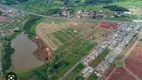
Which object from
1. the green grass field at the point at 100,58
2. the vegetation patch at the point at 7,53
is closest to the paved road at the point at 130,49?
the green grass field at the point at 100,58

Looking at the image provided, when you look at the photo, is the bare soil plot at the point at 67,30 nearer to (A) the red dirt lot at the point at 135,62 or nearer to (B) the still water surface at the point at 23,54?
(B) the still water surface at the point at 23,54

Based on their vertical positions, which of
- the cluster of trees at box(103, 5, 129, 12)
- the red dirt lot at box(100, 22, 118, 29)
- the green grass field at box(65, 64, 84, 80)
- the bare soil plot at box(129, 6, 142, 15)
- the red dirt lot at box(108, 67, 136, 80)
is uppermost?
the cluster of trees at box(103, 5, 129, 12)

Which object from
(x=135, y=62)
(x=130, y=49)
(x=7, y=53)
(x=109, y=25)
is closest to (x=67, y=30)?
(x=109, y=25)

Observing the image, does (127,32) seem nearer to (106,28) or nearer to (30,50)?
(106,28)

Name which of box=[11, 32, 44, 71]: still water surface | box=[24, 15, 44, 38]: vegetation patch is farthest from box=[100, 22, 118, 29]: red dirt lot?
box=[11, 32, 44, 71]: still water surface

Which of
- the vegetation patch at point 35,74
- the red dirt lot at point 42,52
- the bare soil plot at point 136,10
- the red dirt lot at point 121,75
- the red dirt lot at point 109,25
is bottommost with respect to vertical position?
the red dirt lot at point 121,75

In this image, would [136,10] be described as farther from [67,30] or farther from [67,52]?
[67,52]

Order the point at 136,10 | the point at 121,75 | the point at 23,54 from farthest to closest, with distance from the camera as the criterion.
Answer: the point at 136,10, the point at 23,54, the point at 121,75

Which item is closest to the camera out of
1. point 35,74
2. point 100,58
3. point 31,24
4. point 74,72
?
point 35,74

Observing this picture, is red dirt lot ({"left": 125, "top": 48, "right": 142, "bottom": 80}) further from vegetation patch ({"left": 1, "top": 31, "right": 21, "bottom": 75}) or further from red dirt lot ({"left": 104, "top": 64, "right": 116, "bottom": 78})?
vegetation patch ({"left": 1, "top": 31, "right": 21, "bottom": 75})
